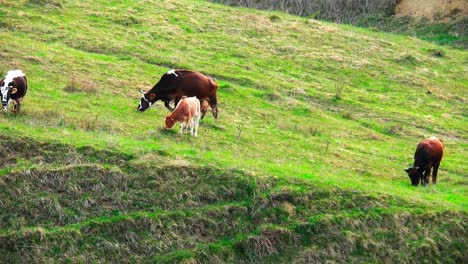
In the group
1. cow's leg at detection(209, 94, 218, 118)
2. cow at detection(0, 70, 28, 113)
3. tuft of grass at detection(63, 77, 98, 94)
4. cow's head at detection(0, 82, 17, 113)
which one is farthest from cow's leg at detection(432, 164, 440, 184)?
cow's head at detection(0, 82, 17, 113)

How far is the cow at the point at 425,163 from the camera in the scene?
26469 mm

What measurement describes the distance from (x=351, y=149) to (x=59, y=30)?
15.2 m

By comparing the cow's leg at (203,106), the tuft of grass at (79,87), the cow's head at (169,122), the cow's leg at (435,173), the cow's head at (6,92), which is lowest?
the cow's leg at (435,173)

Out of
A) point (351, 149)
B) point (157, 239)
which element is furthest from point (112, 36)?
point (157, 239)

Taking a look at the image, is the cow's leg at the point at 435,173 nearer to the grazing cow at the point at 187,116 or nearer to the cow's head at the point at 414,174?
the cow's head at the point at 414,174

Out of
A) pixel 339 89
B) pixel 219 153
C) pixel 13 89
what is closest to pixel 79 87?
pixel 13 89

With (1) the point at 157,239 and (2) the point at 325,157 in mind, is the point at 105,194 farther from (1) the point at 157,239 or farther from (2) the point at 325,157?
(2) the point at 325,157

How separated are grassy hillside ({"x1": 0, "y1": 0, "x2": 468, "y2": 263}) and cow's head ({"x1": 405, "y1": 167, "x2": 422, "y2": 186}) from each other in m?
0.36

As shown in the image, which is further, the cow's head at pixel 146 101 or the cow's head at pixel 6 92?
the cow's head at pixel 146 101

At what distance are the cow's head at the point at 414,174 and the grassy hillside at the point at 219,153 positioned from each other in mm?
356

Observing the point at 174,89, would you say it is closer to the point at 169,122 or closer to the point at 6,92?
the point at 169,122

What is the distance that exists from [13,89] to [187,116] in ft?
16.3

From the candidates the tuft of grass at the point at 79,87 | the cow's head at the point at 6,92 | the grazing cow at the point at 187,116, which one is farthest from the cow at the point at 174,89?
the cow's head at the point at 6,92

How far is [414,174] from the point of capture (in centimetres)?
2645
